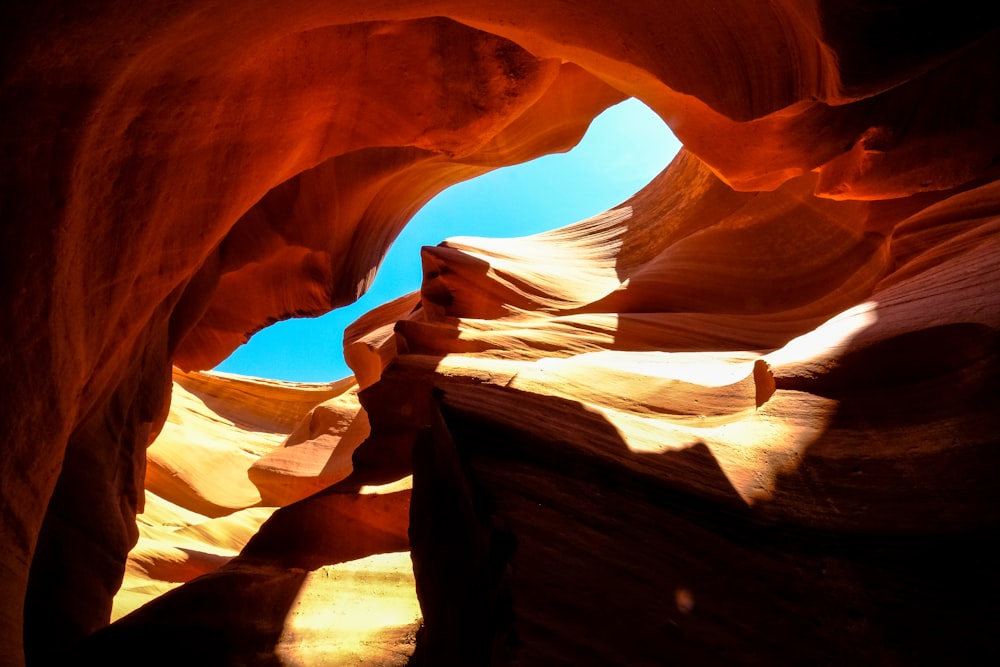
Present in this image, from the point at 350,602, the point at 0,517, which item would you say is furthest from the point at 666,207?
the point at 0,517

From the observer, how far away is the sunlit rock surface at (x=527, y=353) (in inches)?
74.6

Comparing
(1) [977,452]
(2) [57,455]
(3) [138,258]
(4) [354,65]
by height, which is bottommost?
(2) [57,455]

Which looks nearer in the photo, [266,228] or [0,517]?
[0,517]

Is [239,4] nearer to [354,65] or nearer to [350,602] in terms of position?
[354,65]

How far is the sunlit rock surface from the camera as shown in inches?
74.6

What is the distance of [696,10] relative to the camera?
10.4ft

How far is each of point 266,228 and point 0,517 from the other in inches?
156

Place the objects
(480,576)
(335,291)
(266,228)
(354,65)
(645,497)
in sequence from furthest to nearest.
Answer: (335,291), (266,228), (354,65), (645,497), (480,576)

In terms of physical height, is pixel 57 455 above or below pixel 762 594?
above

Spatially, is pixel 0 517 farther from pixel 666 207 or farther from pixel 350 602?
pixel 666 207

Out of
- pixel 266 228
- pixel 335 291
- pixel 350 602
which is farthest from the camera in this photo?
pixel 335 291

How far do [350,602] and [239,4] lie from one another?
290 centimetres

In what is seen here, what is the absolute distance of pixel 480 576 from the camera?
2018mm

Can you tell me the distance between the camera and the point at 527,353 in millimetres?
5578
